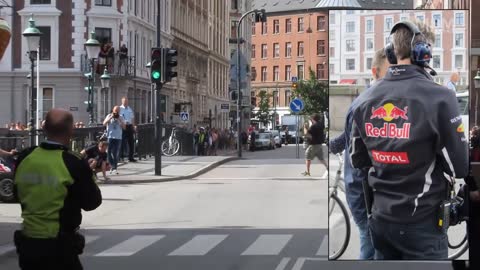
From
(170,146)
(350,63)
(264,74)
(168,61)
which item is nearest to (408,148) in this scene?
(350,63)

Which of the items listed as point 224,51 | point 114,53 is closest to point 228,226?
point 114,53

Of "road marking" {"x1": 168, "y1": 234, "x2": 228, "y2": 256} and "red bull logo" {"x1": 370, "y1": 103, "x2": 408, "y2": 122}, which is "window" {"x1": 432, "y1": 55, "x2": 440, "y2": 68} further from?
"road marking" {"x1": 168, "y1": 234, "x2": 228, "y2": 256}

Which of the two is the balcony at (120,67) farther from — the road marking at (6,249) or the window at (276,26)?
the road marking at (6,249)

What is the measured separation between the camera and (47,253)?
502cm

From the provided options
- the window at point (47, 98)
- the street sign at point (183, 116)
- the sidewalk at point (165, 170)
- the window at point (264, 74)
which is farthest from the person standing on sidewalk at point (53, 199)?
the street sign at point (183, 116)

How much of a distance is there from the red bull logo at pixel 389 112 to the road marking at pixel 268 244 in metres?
5.23

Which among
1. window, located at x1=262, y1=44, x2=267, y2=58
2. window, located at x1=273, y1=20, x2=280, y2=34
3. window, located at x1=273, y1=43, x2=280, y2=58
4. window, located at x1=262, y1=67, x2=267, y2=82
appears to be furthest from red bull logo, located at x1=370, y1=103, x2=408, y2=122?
window, located at x1=262, y1=67, x2=267, y2=82

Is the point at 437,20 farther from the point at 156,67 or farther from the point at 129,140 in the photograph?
the point at 129,140

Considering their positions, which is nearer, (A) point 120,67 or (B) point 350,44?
(B) point 350,44

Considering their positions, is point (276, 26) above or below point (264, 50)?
above

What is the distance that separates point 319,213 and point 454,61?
29.6 feet

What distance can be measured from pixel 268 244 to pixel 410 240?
5767 mm

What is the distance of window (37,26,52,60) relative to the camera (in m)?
23.1

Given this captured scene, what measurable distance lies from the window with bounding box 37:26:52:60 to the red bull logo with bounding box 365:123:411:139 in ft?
61.6
